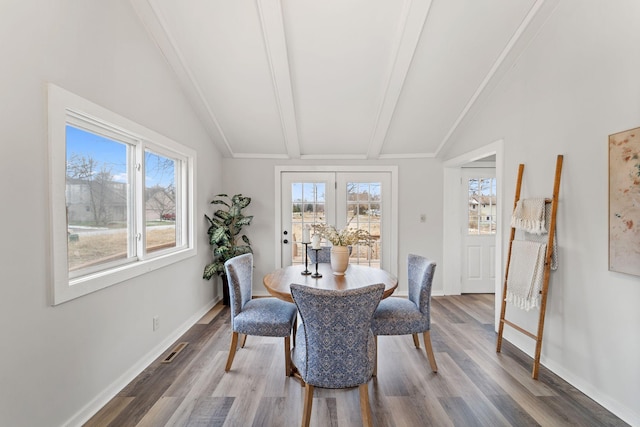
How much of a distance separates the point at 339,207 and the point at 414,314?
231 centimetres

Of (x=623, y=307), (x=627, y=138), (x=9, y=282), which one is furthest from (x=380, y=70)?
(x=9, y=282)

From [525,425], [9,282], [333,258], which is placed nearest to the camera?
[9,282]

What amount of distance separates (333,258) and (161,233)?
5.66 ft

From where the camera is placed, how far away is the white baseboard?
1.77 meters

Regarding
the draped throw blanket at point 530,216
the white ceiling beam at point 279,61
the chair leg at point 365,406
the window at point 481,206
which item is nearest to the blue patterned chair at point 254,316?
the chair leg at point 365,406

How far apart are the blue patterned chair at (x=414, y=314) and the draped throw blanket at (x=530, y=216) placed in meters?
0.92

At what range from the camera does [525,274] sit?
2.48m

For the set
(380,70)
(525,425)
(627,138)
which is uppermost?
(380,70)

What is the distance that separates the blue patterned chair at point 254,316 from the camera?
222cm

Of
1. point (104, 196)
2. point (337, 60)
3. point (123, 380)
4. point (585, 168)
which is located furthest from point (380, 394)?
point (337, 60)

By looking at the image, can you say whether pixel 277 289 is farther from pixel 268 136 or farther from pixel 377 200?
pixel 377 200

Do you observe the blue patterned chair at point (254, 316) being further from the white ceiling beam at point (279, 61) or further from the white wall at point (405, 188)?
the white wall at point (405, 188)

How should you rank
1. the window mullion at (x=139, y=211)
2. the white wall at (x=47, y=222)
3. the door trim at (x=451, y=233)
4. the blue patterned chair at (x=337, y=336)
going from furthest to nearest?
the door trim at (x=451, y=233) → the window mullion at (x=139, y=211) → the blue patterned chair at (x=337, y=336) → the white wall at (x=47, y=222)

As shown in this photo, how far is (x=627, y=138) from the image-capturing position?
180 cm
